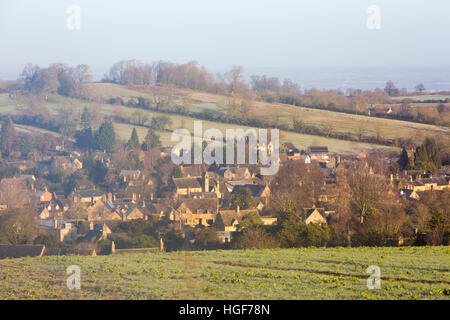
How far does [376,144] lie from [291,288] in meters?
31.9

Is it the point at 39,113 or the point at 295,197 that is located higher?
the point at 39,113

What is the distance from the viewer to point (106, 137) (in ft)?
170

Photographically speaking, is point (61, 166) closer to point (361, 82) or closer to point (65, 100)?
point (65, 100)

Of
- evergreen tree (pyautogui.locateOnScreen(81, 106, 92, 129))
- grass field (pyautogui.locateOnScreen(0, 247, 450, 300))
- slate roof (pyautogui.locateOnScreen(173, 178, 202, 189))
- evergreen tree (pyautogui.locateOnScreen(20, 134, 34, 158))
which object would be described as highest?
evergreen tree (pyautogui.locateOnScreen(81, 106, 92, 129))

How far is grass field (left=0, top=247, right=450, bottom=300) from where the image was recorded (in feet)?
26.6

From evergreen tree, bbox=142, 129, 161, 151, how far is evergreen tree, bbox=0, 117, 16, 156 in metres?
14.0

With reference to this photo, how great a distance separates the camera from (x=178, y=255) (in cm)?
1268

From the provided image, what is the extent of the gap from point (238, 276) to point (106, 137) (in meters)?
44.1

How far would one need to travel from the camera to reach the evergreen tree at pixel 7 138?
5344 cm

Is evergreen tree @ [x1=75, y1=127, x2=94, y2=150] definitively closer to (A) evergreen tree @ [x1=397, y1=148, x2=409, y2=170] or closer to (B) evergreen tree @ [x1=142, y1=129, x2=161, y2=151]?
(B) evergreen tree @ [x1=142, y1=129, x2=161, y2=151]

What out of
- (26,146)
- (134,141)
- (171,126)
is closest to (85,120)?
(26,146)

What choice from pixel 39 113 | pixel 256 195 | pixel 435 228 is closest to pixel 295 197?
pixel 256 195

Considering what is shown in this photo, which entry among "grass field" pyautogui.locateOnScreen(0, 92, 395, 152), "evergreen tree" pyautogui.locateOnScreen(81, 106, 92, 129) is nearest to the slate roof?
"grass field" pyautogui.locateOnScreen(0, 92, 395, 152)

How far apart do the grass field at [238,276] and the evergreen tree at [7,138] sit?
44.4 meters
